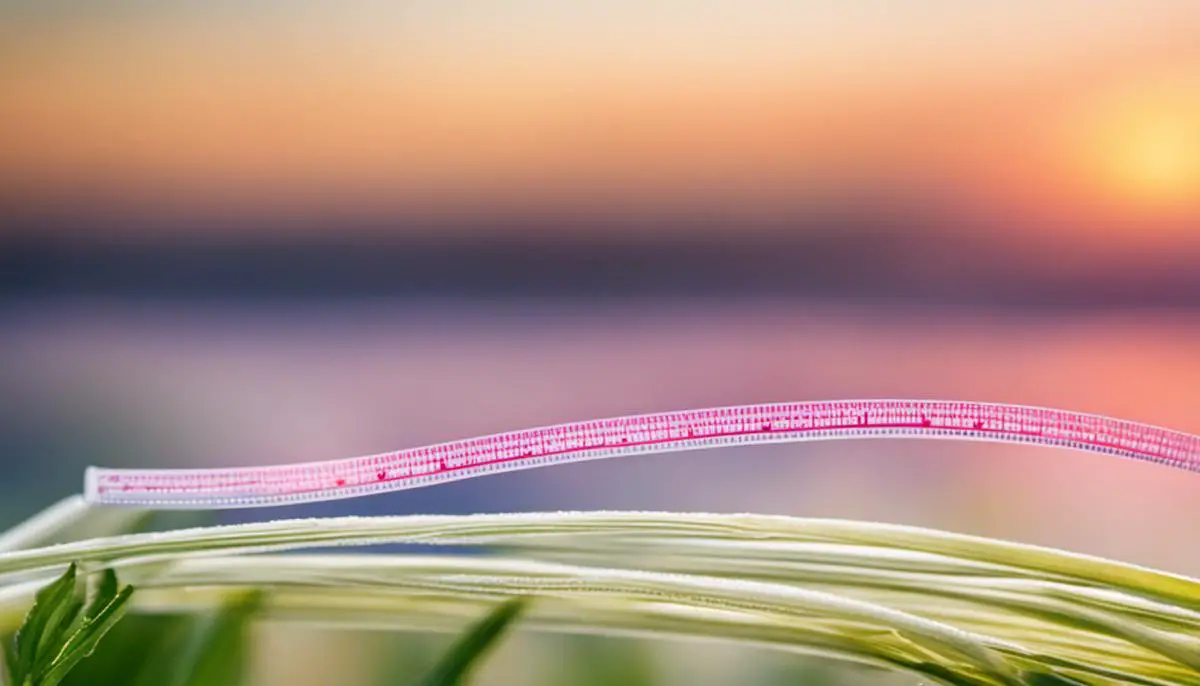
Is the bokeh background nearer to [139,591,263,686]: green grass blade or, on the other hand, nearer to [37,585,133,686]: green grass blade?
[139,591,263,686]: green grass blade

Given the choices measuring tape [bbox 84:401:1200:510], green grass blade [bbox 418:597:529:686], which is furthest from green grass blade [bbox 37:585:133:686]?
green grass blade [bbox 418:597:529:686]

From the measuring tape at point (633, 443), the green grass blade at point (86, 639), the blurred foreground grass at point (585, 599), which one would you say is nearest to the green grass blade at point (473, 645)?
the blurred foreground grass at point (585, 599)

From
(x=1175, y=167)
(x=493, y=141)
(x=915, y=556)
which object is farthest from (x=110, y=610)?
(x=1175, y=167)

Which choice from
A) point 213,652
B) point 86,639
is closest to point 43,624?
point 86,639

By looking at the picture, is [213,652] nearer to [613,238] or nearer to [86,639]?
[86,639]

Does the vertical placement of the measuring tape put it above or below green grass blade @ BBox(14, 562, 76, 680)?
above

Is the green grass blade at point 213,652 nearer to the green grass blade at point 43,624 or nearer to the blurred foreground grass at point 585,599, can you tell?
the blurred foreground grass at point 585,599

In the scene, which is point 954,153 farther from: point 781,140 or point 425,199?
point 425,199
